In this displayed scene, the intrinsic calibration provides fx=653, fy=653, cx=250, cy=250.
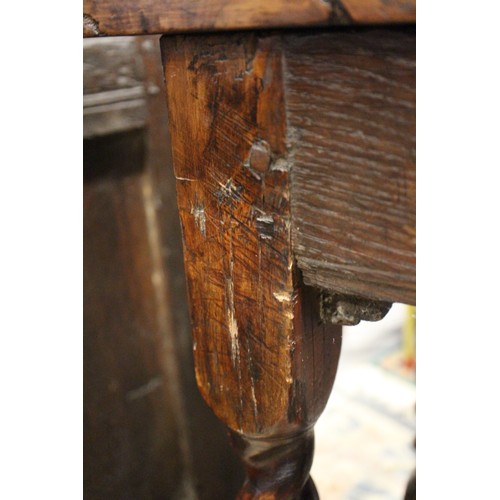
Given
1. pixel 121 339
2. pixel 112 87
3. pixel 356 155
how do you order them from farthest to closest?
pixel 121 339 → pixel 112 87 → pixel 356 155

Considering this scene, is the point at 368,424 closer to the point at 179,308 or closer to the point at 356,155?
the point at 179,308

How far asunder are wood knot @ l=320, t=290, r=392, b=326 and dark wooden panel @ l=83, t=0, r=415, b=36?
0.17 m

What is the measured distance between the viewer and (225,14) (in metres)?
0.33

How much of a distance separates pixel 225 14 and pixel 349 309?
0.19m

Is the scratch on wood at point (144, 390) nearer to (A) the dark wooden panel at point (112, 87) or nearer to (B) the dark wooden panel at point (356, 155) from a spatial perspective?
(A) the dark wooden panel at point (112, 87)

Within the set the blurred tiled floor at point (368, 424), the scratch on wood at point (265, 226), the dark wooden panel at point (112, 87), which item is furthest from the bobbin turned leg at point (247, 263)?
the blurred tiled floor at point (368, 424)

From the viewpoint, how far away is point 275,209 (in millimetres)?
375

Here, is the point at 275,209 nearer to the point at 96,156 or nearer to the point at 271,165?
the point at 271,165

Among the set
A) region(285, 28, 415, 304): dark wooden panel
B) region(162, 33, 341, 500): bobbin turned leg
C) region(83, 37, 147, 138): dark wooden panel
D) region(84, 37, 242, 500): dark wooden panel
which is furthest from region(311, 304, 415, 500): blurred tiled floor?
region(285, 28, 415, 304): dark wooden panel

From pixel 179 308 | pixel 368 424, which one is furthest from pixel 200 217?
pixel 368 424

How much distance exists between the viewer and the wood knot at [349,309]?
0.40m

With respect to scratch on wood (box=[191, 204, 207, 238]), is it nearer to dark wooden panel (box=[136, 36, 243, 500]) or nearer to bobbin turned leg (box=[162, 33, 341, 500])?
bobbin turned leg (box=[162, 33, 341, 500])

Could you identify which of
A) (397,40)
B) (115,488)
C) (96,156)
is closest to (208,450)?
(115,488)

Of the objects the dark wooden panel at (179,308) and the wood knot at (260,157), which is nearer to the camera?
the wood knot at (260,157)
